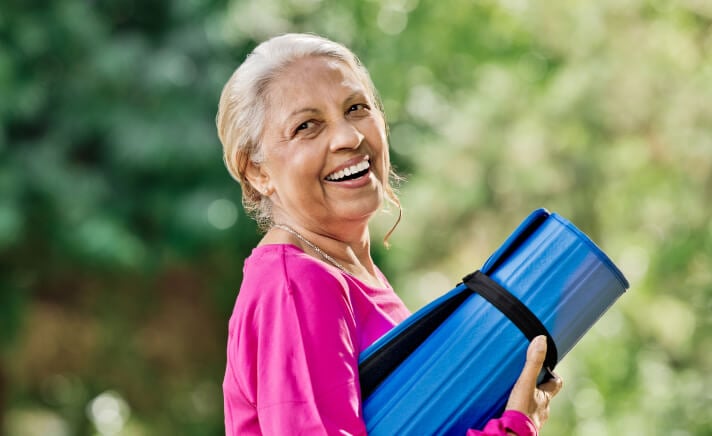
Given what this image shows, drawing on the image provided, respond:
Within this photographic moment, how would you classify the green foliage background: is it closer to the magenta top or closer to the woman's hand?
the woman's hand

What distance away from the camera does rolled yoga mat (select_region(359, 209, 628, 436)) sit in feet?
5.50

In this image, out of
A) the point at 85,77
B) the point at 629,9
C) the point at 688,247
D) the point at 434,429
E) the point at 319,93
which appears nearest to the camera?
the point at 434,429

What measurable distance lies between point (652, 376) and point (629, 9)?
2.72 m

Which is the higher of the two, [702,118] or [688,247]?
[702,118]

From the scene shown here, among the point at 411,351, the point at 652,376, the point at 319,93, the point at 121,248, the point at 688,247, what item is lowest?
the point at 411,351

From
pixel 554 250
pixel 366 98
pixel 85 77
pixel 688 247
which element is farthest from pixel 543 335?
pixel 85 77

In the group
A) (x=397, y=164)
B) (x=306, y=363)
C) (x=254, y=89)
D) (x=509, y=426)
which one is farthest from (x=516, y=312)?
(x=397, y=164)

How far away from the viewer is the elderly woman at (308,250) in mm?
1610

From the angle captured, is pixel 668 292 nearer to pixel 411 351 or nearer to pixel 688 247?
pixel 688 247

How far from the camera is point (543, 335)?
1.69 metres

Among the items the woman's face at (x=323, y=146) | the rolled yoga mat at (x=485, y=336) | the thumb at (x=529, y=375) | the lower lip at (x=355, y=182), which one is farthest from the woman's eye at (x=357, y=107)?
the thumb at (x=529, y=375)

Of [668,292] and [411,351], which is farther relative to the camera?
[668,292]

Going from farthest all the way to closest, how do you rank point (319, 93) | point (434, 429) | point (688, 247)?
point (688, 247), point (319, 93), point (434, 429)

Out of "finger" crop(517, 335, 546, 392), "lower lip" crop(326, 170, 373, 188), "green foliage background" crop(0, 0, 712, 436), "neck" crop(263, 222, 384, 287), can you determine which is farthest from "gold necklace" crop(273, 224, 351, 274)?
"green foliage background" crop(0, 0, 712, 436)
